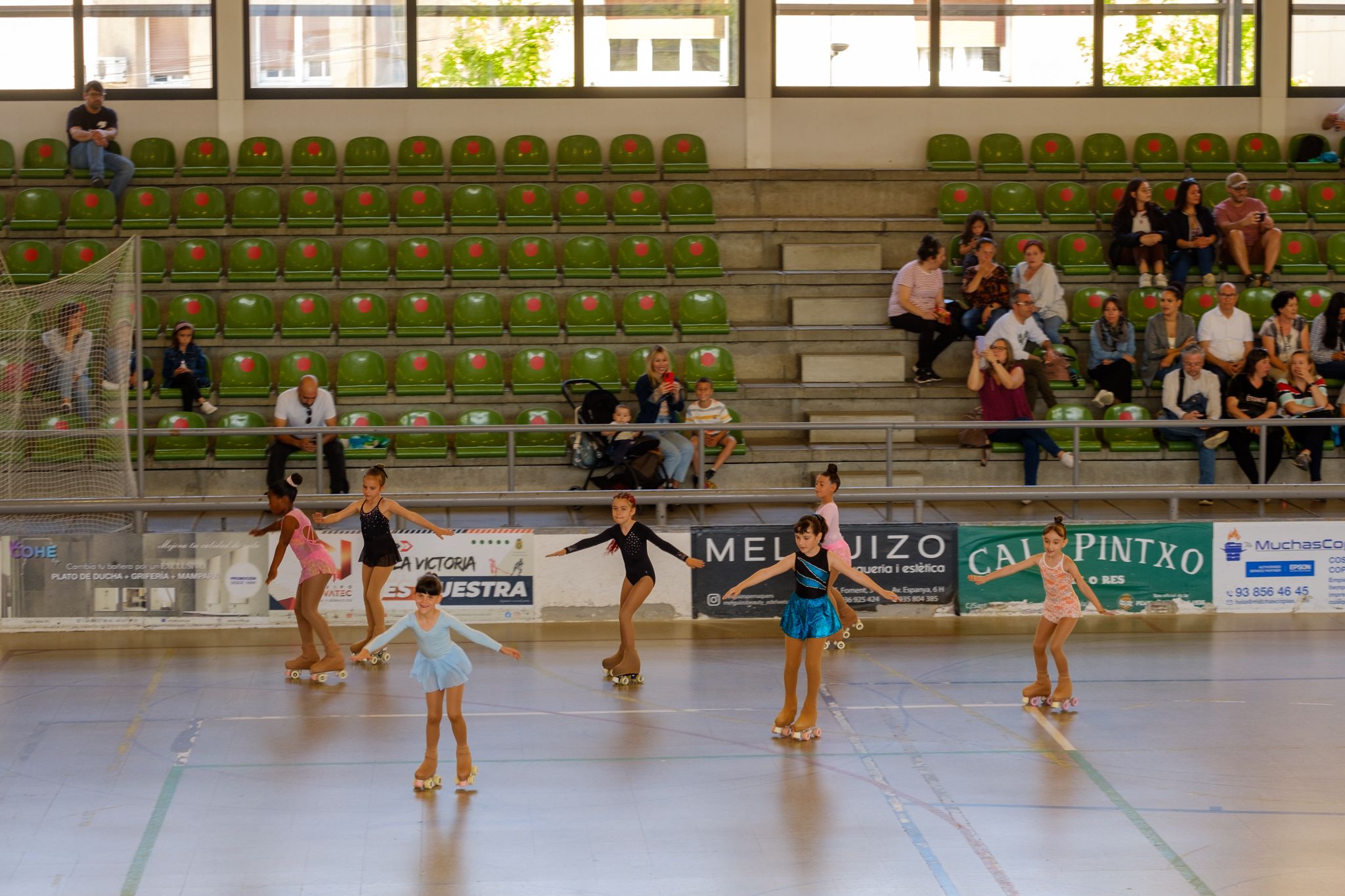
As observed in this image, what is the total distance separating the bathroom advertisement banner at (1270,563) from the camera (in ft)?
48.4

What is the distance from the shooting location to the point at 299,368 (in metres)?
17.3

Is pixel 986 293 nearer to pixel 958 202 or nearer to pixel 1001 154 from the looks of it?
pixel 958 202

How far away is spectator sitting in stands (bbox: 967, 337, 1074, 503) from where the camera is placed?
15961 millimetres

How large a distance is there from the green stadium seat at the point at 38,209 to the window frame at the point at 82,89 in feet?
6.87

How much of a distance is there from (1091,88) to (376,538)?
14.0 metres

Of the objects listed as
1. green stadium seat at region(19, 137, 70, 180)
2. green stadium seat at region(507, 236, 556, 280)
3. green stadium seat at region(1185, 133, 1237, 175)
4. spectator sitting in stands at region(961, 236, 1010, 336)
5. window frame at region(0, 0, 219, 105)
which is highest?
window frame at region(0, 0, 219, 105)

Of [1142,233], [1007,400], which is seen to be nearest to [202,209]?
[1007,400]

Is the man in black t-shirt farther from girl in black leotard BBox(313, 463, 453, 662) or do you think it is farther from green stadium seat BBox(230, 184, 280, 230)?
girl in black leotard BBox(313, 463, 453, 662)

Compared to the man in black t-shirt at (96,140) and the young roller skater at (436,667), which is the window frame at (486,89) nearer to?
the man in black t-shirt at (96,140)

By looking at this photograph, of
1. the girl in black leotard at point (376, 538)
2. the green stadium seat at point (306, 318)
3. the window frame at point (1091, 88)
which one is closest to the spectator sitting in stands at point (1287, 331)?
the window frame at point (1091, 88)

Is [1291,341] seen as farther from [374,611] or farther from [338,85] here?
[338,85]

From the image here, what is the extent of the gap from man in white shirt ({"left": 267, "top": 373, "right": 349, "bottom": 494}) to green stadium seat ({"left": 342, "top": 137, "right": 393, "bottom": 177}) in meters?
5.36

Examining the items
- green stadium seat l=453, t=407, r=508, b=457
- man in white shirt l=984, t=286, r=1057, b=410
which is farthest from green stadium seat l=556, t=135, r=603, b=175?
man in white shirt l=984, t=286, r=1057, b=410

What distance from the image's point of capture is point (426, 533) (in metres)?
14.3
